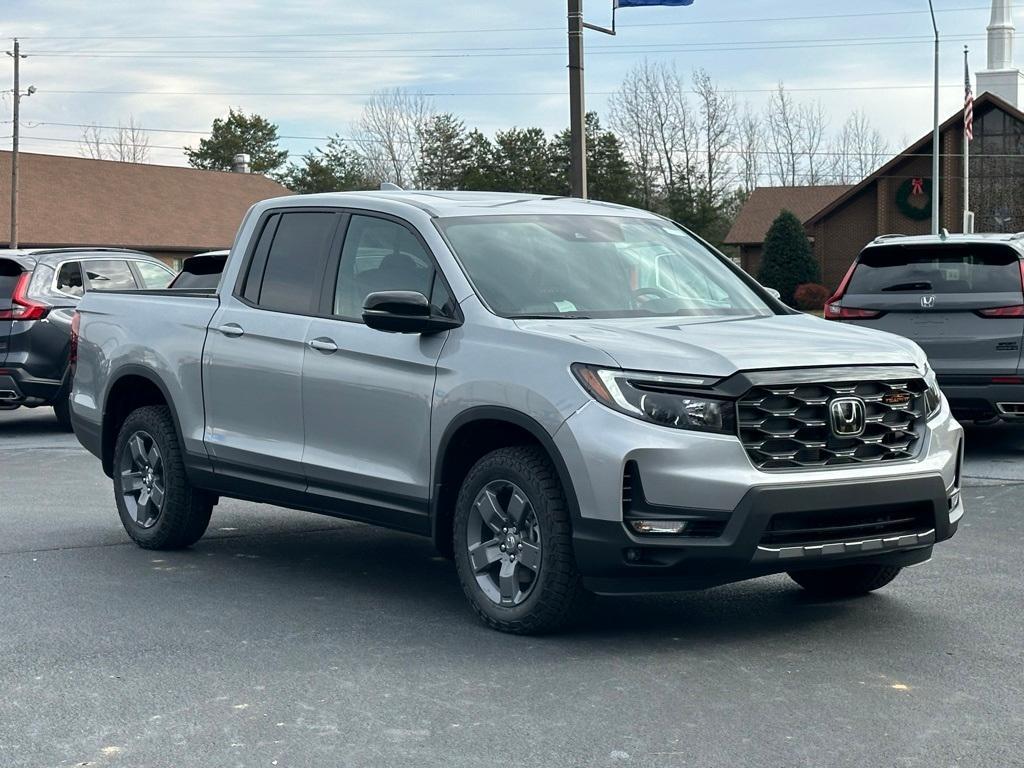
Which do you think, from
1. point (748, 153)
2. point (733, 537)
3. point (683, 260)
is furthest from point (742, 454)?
point (748, 153)

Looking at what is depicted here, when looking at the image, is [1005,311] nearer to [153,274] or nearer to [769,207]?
[153,274]

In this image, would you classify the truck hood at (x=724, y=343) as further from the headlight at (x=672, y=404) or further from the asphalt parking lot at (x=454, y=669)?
the asphalt parking lot at (x=454, y=669)

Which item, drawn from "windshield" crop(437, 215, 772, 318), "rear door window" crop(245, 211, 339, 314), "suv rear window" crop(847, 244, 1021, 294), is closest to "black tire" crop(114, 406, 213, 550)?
"rear door window" crop(245, 211, 339, 314)

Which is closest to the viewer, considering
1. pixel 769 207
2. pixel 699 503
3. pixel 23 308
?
pixel 699 503

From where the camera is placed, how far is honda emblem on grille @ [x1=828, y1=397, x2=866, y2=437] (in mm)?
6176

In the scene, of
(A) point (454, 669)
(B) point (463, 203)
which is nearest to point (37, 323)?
(B) point (463, 203)

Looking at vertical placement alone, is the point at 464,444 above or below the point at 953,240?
below

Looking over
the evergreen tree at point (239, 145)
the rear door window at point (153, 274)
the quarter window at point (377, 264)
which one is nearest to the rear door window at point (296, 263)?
the quarter window at point (377, 264)

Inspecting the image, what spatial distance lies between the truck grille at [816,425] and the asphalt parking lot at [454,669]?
778 mm

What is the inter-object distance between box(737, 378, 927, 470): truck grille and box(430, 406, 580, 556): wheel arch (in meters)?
0.82

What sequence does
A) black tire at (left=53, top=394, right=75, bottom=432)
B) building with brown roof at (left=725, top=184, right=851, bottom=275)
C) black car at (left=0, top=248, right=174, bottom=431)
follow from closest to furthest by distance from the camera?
1. black car at (left=0, top=248, right=174, bottom=431)
2. black tire at (left=53, top=394, right=75, bottom=432)
3. building with brown roof at (left=725, top=184, right=851, bottom=275)

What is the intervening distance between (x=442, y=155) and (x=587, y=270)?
8255 centimetres

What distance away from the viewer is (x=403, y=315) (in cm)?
682

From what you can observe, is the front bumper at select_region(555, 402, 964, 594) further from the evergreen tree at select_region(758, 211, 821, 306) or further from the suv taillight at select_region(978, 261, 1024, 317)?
the evergreen tree at select_region(758, 211, 821, 306)
